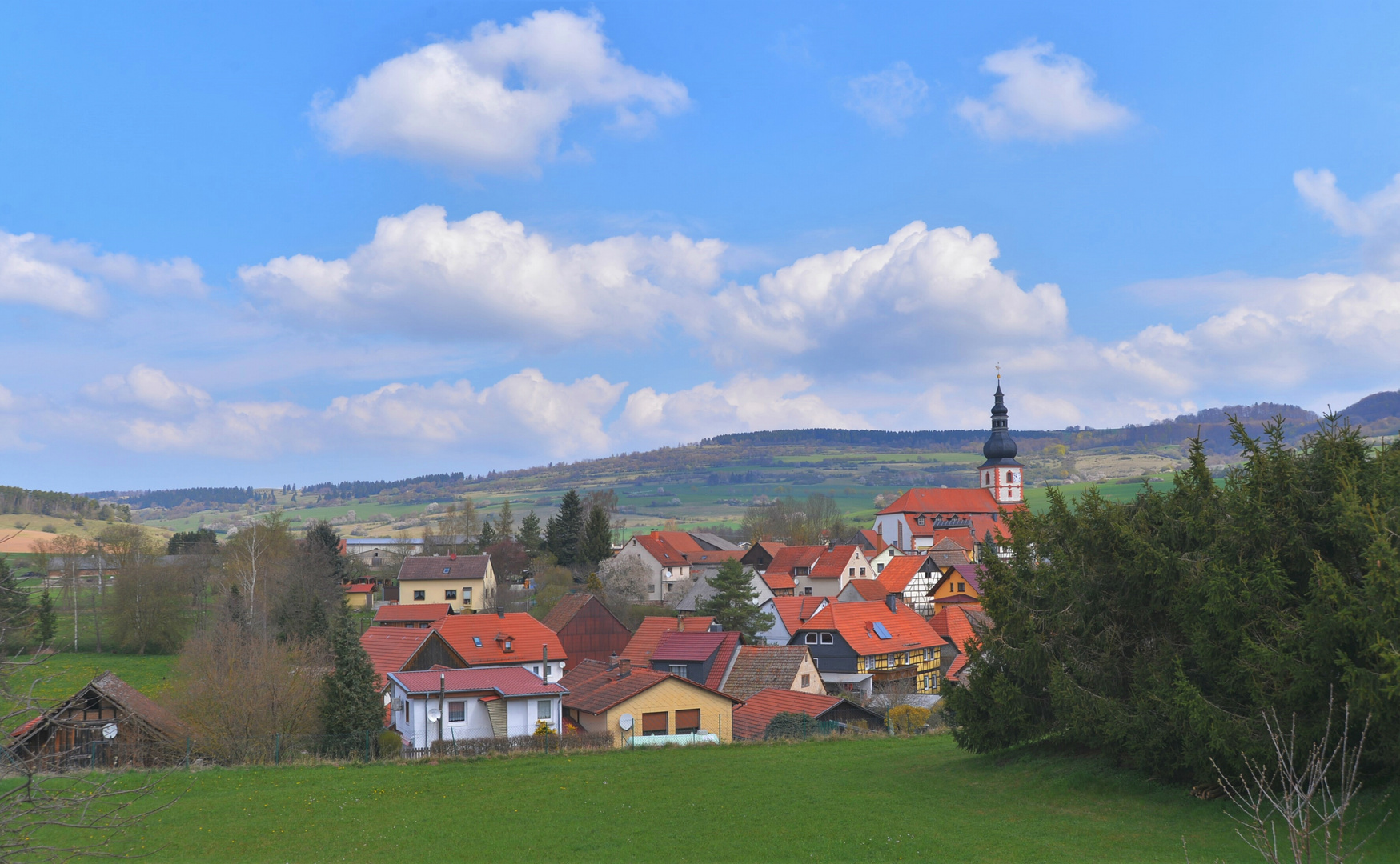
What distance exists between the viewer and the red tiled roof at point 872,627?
5525cm

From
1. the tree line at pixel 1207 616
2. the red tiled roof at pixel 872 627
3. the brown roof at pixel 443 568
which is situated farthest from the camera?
the brown roof at pixel 443 568

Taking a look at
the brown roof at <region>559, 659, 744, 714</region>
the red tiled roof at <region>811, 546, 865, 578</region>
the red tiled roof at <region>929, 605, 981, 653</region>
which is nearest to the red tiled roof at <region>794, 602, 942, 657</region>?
the red tiled roof at <region>929, 605, 981, 653</region>

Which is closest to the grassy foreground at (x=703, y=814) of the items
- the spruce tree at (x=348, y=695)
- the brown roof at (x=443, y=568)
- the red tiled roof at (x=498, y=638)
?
the spruce tree at (x=348, y=695)

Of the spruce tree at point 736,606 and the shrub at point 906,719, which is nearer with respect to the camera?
the shrub at point 906,719

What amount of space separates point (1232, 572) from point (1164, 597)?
2.73 meters

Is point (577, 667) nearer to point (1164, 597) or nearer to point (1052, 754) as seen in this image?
point (1052, 754)

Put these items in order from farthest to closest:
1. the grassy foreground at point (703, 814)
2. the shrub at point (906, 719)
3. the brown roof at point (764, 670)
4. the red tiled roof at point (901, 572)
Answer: the red tiled roof at point (901, 572) < the brown roof at point (764, 670) < the shrub at point (906, 719) < the grassy foreground at point (703, 814)

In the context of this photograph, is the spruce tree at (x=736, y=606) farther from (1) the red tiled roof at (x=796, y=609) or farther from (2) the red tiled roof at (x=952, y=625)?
(2) the red tiled roof at (x=952, y=625)

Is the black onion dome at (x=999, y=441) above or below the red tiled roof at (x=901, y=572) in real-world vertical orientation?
above

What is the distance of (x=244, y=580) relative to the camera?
197 ft

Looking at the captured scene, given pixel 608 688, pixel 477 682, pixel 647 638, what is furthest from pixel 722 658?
pixel 477 682

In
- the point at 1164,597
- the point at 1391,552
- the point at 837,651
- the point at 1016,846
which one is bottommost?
the point at 837,651

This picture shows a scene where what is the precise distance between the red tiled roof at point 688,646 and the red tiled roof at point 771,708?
21.2ft

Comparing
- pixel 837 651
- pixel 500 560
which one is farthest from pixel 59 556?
pixel 837 651
